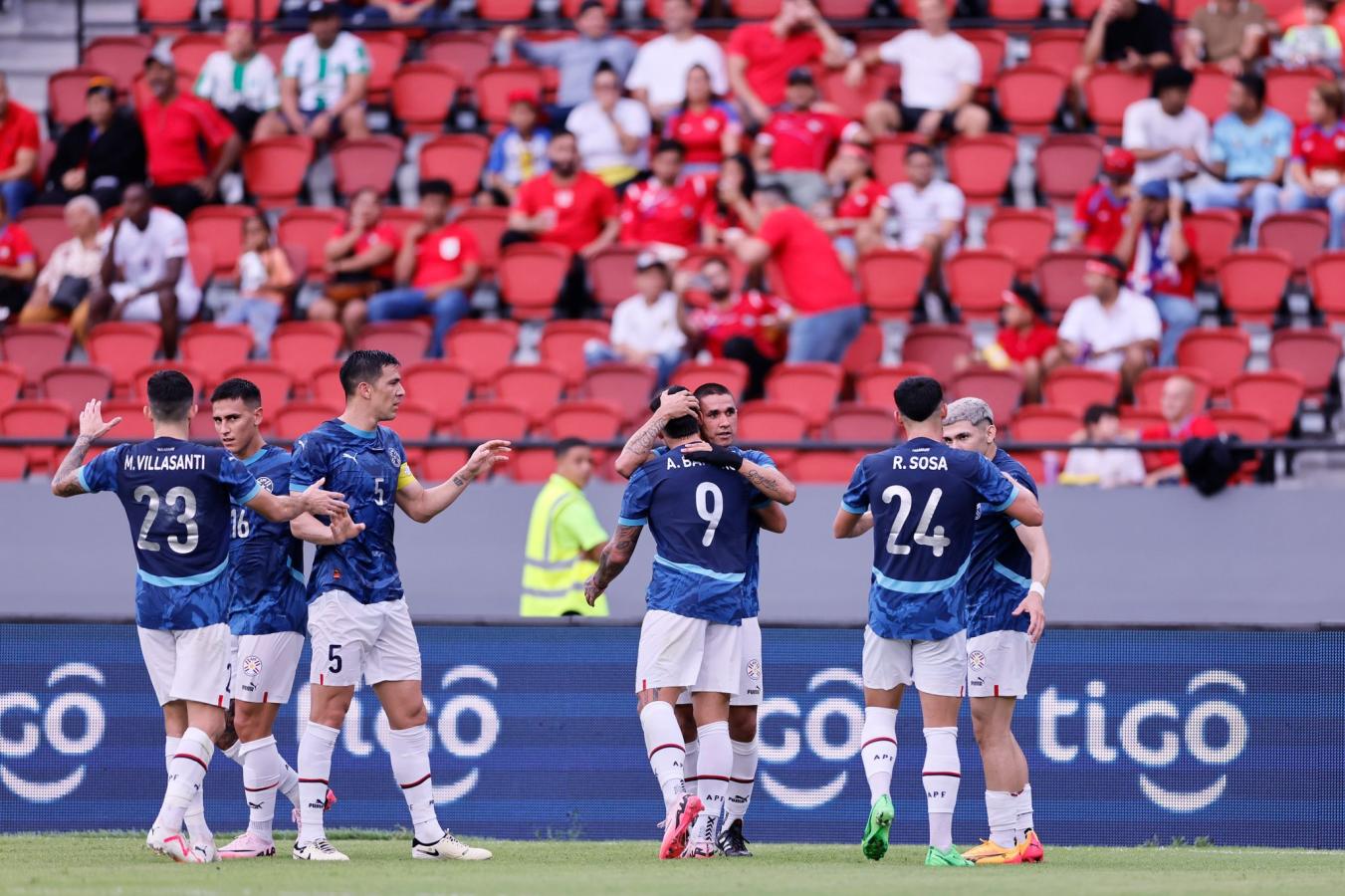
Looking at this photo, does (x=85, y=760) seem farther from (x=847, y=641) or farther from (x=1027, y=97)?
(x=1027, y=97)

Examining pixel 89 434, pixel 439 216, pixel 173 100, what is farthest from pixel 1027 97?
pixel 89 434

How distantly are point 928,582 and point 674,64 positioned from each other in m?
10.8

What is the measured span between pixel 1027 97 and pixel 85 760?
11165 mm

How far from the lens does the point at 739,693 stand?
9.47 metres

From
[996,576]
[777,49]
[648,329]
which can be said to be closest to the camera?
[996,576]

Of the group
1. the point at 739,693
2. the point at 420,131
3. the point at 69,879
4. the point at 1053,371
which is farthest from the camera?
the point at 420,131

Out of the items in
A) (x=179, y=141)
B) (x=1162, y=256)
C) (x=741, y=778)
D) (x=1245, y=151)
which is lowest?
(x=741, y=778)

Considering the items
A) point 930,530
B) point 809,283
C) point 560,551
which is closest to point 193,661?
point 930,530

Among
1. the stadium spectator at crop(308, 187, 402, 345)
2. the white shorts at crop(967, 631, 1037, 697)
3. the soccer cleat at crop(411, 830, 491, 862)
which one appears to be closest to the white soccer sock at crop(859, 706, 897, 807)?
the white shorts at crop(967, 631, 1037, 697)

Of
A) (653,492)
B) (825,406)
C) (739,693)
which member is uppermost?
(825,406)

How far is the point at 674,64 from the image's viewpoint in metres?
18.8

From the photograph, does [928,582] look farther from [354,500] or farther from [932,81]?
[932,81]

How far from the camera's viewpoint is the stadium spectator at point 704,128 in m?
17.9

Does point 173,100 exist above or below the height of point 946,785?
above
